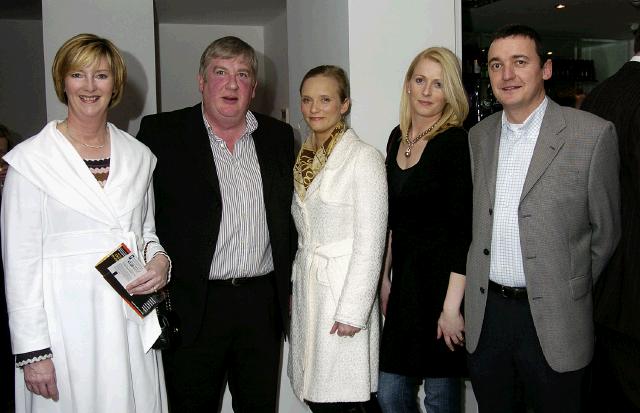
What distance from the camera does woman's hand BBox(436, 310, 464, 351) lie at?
6.90 feet

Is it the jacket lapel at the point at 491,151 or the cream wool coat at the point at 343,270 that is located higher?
the jacket lapel at the point at 491,151

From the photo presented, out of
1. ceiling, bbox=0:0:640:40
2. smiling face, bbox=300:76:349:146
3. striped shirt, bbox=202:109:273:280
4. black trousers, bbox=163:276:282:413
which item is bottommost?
black trousers, bbox=163:276:282:413

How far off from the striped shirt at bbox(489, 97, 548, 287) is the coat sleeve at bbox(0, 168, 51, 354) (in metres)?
1.42

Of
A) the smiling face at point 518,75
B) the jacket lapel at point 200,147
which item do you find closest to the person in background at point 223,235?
the jacket lapel at point 200,147

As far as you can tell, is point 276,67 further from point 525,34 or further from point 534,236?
point 534,236

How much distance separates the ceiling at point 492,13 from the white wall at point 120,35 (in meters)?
1.19

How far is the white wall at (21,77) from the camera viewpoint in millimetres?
7574

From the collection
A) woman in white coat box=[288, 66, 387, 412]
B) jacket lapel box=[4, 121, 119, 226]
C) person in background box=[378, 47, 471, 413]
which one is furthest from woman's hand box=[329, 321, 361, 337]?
jacket lapel box=[4, 121, 119, 226]

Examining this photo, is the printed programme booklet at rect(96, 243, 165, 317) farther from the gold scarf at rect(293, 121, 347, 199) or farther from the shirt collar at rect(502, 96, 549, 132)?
the shirt collar at rect(502, 96, 549, 132)

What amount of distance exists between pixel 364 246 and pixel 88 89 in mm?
1017

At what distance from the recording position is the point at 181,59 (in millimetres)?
7570

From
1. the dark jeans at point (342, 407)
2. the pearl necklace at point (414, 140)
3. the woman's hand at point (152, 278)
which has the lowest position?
the dark jeans at point (342, 407)

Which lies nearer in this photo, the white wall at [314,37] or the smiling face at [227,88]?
the smiling face at [227,88]

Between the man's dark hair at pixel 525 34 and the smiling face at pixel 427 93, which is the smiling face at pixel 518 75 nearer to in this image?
the man's dark hair at pixel 525 34
